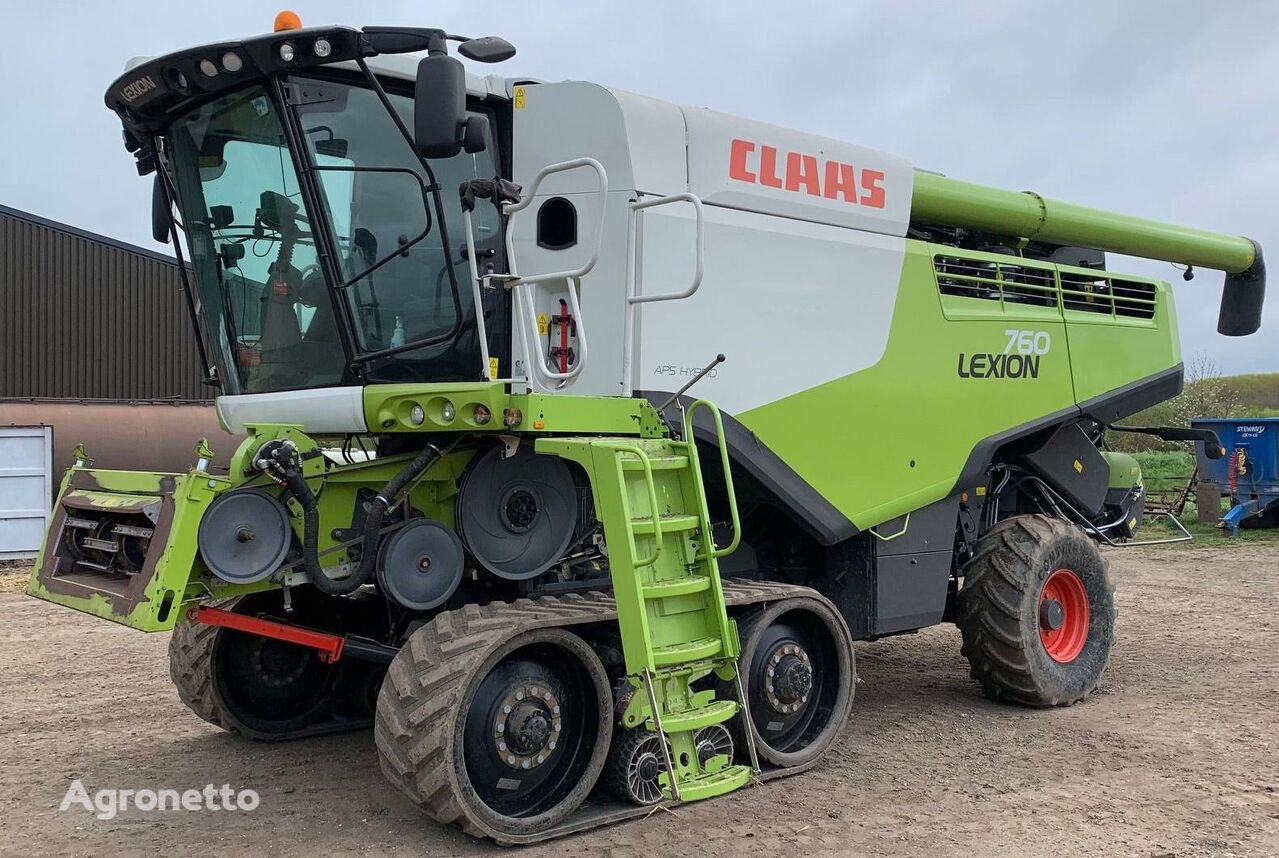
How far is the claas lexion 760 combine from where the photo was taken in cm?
408

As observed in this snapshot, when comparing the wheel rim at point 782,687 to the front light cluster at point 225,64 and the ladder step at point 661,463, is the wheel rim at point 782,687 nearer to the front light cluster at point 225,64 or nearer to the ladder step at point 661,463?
the ladder step at point 661,463

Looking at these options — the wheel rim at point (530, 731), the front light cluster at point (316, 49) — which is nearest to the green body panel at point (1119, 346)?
the wheel rim at point (530, 731)

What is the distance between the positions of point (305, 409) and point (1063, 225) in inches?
191

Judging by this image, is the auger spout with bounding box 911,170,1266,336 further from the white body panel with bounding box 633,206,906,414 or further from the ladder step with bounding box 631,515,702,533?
the ladder step with bounding box 631,515,702,533

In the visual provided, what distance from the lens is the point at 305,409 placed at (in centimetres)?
457

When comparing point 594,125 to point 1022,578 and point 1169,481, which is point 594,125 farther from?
point 1169,481

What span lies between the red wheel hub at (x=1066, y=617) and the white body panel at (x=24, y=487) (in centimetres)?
1082

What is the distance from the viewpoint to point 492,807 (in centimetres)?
406

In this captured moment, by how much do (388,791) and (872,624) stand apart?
8.10ft

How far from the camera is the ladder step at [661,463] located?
418 centimetres

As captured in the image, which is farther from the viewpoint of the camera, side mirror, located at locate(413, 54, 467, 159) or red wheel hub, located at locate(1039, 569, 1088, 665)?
red wheel hub, located at locate(1039, 569, 1088, 665)

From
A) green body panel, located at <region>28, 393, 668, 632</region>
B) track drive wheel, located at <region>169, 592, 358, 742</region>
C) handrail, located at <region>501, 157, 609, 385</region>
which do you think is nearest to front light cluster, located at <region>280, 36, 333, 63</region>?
handrail, located at <region>501, 157, 609, 385</region>

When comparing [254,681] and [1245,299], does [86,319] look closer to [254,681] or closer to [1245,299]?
[254,681]

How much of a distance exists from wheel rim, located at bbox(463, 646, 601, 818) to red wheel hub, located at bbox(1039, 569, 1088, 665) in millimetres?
3211
